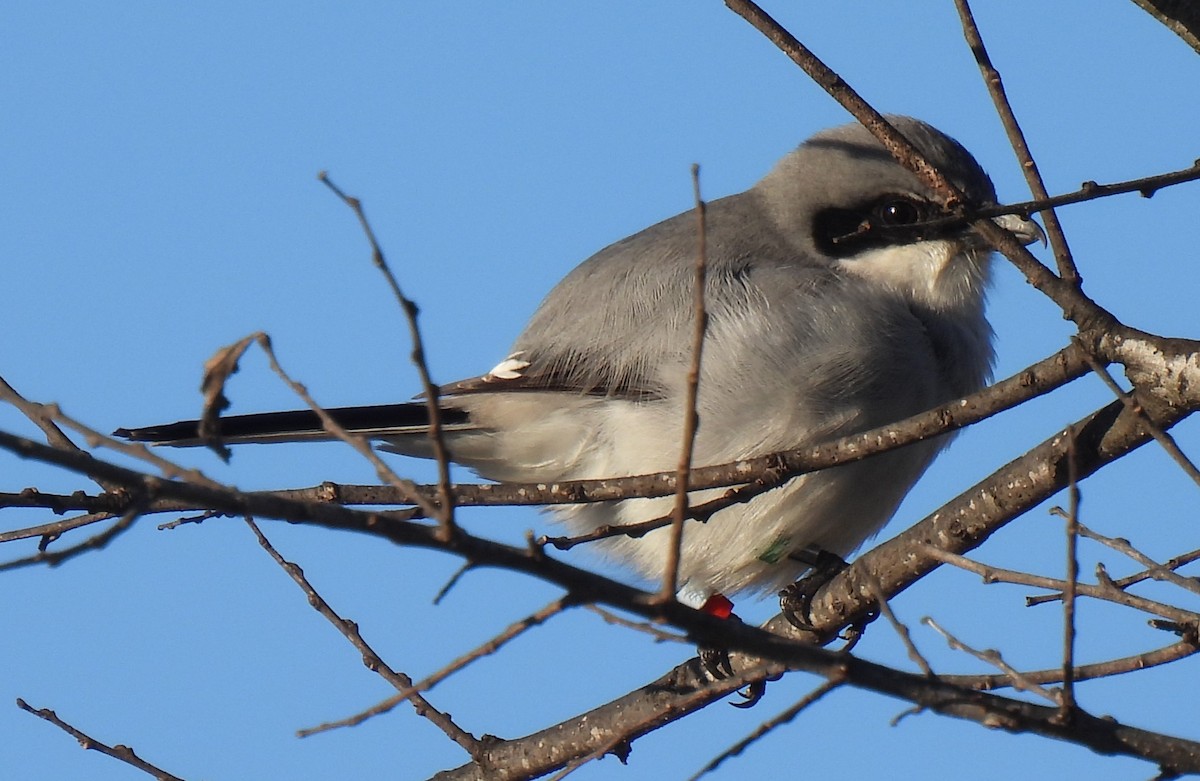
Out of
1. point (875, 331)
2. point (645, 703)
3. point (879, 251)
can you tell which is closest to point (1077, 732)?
point (645, 703)

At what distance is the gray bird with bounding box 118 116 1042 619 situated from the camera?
4656 mm

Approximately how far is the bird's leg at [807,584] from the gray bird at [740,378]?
0.06 metres

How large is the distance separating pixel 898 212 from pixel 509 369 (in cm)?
162

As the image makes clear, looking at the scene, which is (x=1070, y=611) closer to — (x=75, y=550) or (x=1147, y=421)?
(x=1147, y=421)

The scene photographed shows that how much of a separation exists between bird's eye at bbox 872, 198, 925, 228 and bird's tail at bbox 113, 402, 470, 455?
177 cm

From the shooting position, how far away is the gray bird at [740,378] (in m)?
4.66

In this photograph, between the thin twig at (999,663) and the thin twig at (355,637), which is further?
the thin twig at (355,637)

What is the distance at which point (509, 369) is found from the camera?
4.92 metres

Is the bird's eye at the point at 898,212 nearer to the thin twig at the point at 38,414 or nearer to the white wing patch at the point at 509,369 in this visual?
the white wing patch at the point at 509,369

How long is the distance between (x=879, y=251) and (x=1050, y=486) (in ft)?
6.71

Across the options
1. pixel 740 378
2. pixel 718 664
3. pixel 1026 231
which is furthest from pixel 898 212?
pixel 718 664

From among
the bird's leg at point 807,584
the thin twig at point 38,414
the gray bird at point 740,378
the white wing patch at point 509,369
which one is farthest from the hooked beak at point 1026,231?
the thin twig at point 38,414

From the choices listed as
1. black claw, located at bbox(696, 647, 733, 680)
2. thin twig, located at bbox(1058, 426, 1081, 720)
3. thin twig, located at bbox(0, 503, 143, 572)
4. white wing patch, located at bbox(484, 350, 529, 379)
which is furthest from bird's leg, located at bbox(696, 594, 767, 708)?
thin twig, located at bbox(0, 503, 143, 572)

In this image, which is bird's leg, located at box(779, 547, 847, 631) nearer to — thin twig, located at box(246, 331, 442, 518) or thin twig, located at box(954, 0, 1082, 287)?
thin twig, located at box(954, 0, 1082, 287)
